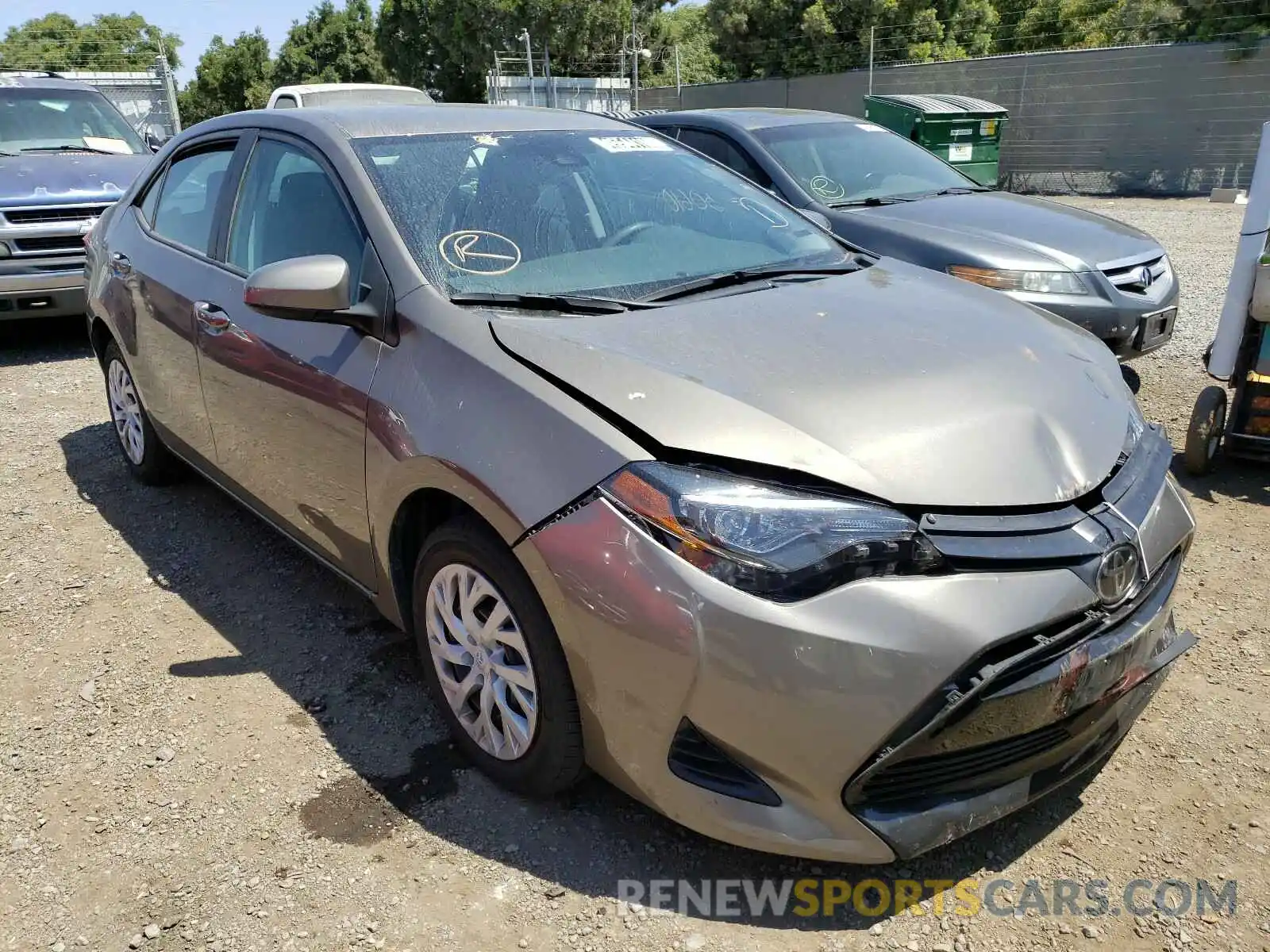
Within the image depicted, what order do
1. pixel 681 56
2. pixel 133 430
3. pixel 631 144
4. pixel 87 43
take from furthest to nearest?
pixel 87 43 < pixel 681 56 < pixel 133 430 < pixel 631 144

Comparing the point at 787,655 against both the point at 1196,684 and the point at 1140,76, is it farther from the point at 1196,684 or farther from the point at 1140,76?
the point at 1140,76

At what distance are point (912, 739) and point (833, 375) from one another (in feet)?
2.79

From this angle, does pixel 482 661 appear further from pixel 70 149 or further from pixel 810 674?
pixel 70 149

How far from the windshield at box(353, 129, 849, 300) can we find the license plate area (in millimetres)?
2799

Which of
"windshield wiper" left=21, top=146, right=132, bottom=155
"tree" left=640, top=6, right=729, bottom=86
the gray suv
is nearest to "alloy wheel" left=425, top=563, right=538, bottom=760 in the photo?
the gray suv

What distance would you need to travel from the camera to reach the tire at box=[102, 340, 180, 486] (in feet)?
15.1

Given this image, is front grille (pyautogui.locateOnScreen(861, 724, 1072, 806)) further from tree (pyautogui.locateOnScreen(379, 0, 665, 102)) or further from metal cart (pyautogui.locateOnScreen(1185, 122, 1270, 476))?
tree (pyautogui.locateOnScreen(379, 0, 665, 102))

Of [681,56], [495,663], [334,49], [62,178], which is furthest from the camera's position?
[334,49]

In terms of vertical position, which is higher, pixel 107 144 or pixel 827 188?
pixel 107 144

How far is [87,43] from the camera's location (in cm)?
5688

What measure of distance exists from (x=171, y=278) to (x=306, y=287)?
1560mm

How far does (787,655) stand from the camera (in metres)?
1.92

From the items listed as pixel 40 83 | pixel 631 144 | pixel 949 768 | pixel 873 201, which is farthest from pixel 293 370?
pixel 40 83

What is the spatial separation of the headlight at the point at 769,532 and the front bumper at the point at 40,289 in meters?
6.31
